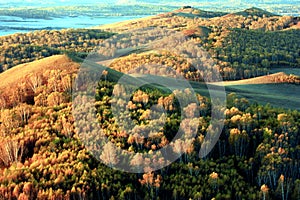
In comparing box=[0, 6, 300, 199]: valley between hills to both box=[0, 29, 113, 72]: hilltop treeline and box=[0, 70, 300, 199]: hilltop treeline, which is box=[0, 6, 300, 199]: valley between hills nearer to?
box=[0, 70, 300, 199]: hilltop treeline

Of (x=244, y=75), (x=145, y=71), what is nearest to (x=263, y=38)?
(x=244, y=75)

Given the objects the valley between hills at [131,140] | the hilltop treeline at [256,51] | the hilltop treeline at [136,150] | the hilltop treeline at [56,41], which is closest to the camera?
the hilltop treeline at [136,150]

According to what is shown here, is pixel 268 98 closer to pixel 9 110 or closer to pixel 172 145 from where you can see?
pixel 172 145

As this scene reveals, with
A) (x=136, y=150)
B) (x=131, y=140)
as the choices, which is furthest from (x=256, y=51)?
(x=136, y=150)

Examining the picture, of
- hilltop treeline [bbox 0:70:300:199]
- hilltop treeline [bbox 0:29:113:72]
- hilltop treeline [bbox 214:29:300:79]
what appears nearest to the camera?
hilltop treeline [bbox 0:70:300:199]

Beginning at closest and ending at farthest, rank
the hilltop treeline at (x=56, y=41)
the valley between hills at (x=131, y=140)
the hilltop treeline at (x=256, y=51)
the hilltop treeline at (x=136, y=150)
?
the hilltop treeline at (x=136, y=150) < the valley between hills at (x=131, y=140) < the hilltop treeline at (x=56, y=41) < the hilltop treeline at (x=256, y=51)

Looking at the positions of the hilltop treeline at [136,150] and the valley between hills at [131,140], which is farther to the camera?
the valley between hills at [131,140]

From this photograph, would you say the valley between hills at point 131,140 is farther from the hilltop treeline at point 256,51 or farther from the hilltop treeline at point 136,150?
the hilltop treeline at point 256,51

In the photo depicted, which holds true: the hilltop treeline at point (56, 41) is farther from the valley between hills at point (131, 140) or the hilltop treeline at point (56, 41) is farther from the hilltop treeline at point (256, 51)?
the valley between hills at point (131, 140)

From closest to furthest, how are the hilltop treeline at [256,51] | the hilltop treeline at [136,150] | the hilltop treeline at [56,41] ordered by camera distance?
the hilltop treeline at [136,150] < the hilltop treeline at [56,41] < the hilltop treeline at [256,51]

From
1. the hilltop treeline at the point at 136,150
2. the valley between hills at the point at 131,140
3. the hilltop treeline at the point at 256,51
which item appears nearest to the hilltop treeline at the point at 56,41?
the hilltop treeline at the point at 256,51

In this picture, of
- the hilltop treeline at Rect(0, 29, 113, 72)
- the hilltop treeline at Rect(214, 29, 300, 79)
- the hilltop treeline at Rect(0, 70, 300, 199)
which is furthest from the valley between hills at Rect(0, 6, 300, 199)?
the hilltop treeline at Rect(0, 29, 113, 72)
